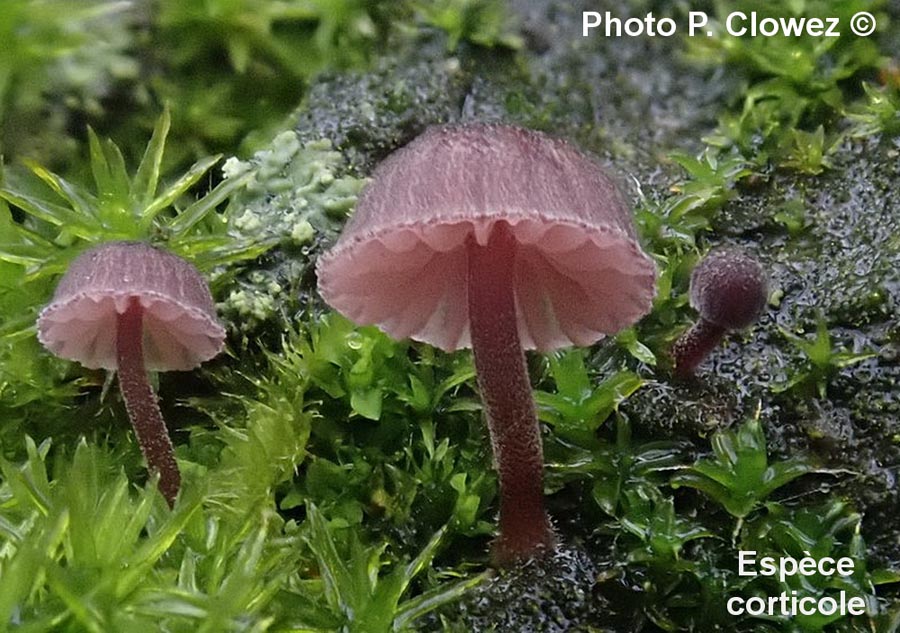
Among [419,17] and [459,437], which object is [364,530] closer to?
[459,437]

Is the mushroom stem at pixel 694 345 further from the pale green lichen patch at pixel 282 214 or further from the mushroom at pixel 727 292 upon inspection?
the pale green lichen patch at pixel 282 214

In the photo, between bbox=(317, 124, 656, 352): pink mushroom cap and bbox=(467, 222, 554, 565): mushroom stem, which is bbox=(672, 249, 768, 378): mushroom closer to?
bbox=(317, 124, 656, 352): pink mushroom cap

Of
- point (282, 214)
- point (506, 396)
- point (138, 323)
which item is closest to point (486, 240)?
point (506, 396)

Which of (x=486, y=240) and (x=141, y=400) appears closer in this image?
(x=486, y=240)

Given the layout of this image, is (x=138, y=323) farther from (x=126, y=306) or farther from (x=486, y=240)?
(x=486, y=240)

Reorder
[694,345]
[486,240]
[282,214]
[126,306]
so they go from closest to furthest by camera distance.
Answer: [486,240], [126,306], [694,345], [282,214]

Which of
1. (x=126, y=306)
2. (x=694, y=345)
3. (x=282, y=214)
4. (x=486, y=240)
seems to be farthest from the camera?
(x=282, y=214)
